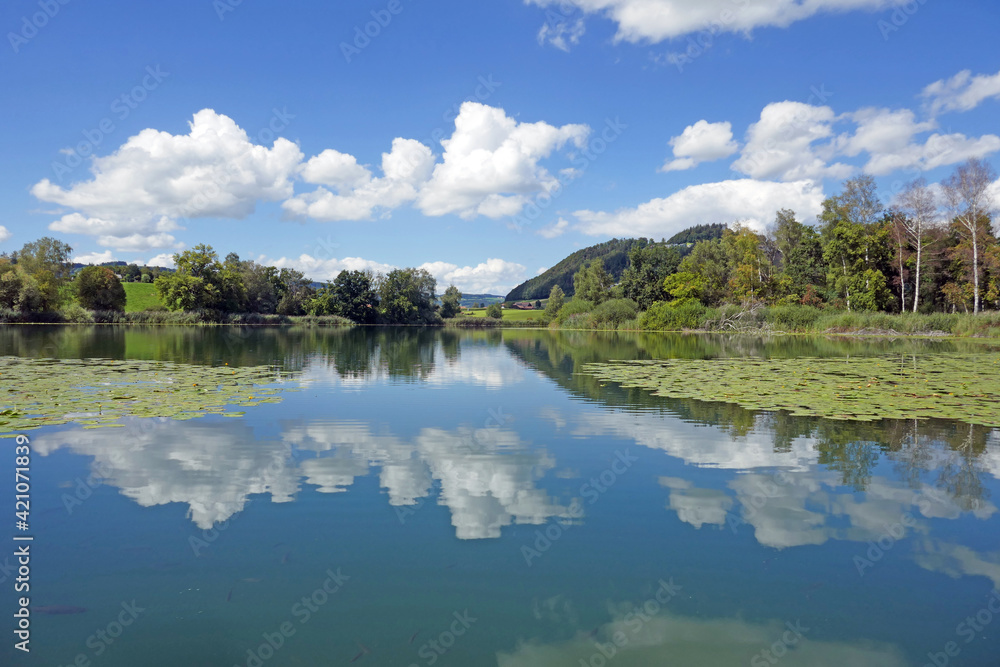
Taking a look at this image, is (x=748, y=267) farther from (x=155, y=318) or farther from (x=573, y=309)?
(x=155, y=318)

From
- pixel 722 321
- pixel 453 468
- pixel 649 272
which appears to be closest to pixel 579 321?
pixel 649 272

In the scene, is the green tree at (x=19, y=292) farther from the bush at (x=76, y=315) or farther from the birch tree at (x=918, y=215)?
the birch tree at (x=918, y=215)

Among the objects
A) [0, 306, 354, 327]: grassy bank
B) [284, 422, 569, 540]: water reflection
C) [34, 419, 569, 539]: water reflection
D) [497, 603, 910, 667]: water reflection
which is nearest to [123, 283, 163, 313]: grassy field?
[0, 306, 354, 327]: grassy bank

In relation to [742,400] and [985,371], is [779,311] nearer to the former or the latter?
[985,371]

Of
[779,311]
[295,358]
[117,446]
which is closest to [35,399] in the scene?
[117,446]

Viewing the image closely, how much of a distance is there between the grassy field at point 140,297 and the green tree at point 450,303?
48952 mm

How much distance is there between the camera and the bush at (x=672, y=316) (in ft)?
212

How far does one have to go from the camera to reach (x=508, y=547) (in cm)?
530

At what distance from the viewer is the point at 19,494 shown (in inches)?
260

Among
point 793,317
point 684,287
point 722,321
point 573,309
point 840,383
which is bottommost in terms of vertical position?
point 840,383

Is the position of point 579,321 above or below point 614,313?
below

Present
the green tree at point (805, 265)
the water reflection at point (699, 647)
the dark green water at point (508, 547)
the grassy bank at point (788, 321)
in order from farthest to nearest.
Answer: the green tree at point (805, 265)
the grassy bank at point (788, 321)
the dark green water at point (508, 547)
the water reflection at point (699, 647)

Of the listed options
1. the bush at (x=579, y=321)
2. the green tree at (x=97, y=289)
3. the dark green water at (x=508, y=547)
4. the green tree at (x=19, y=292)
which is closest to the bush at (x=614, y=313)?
the bush at (x=579, y=321)

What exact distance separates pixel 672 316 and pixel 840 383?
2059 inches
